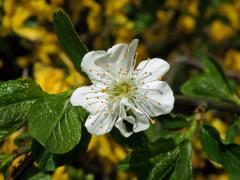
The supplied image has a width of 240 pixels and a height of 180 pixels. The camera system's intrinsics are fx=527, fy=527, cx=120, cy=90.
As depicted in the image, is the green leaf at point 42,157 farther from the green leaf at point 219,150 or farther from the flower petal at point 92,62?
the green leaf at point 219,150

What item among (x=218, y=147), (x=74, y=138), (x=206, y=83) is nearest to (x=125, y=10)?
(x=206, y=83)

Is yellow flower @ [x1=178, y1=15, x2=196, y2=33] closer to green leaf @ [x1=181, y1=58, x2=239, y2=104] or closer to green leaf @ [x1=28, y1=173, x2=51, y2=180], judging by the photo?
green leaf @ [x1=181, y1=58, x2=239, y2=104]

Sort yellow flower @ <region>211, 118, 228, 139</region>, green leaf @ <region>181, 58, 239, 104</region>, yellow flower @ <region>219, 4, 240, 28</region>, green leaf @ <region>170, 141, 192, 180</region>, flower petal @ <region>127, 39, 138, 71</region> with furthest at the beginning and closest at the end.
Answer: yellow flower @ <region>219, 4, 240, 28</region>, yellow flower @ <region>211, 118, 228, 139</region>, green leaf @ <region>181, 58, 239, 104</region>, green leaf @ <region>170, 141, 192, 180</region>, flower petal @ <region>127, 39, 138, 71</region>

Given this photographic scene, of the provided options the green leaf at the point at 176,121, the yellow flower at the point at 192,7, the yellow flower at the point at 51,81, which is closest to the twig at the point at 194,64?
the yellow flower at the point at 192,7

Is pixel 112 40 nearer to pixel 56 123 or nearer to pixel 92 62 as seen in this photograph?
pixel 92 62

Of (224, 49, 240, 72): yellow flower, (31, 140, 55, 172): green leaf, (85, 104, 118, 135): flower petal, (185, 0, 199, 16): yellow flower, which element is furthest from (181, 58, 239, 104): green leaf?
(185, 0, 199, 16): yellow flower

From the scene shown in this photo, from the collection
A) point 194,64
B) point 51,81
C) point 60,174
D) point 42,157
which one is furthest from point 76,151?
point 194,64

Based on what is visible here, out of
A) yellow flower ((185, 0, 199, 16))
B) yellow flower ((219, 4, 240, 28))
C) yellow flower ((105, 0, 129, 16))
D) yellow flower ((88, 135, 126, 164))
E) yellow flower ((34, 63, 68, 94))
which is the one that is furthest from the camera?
yellow flower ((219, 4, 240, 28))
